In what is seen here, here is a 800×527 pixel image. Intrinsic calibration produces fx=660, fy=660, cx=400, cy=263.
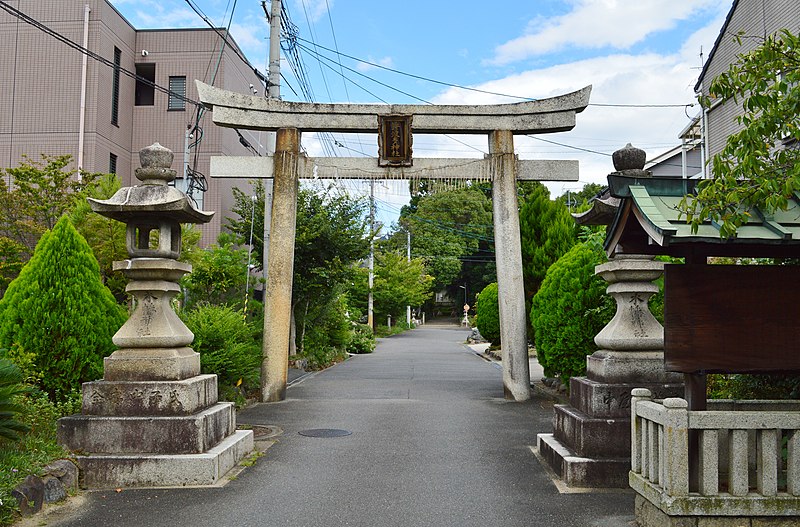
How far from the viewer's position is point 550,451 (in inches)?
296

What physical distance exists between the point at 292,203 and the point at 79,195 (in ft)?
27.9

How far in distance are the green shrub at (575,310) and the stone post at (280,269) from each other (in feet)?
16.2

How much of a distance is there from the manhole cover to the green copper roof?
206 inches

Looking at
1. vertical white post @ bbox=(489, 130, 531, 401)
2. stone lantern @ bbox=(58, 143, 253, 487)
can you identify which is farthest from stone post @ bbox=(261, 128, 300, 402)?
stone lantern @ bbox=(58, 143, 253, 487)

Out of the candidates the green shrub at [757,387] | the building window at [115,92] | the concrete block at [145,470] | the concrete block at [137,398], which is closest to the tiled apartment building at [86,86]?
the building window at [115,92]

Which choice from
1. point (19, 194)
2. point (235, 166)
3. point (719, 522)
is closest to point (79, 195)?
point (19, 194)

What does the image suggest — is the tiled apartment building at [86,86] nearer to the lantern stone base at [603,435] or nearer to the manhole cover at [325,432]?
the manhole cover at [325,432]

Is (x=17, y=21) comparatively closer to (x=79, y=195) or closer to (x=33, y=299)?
(x=79, y=195)

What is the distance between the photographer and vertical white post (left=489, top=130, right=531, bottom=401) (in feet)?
41.4

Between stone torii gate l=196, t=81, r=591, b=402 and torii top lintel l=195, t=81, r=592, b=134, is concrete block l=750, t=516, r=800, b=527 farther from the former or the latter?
torii top lintel l=195, t=81, r=592, b=134

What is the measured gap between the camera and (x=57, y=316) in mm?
8039

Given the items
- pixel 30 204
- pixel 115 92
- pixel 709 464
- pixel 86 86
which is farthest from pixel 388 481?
pixel 115 92

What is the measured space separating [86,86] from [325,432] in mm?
17427

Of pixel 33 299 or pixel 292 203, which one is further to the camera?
pixel 292 203
